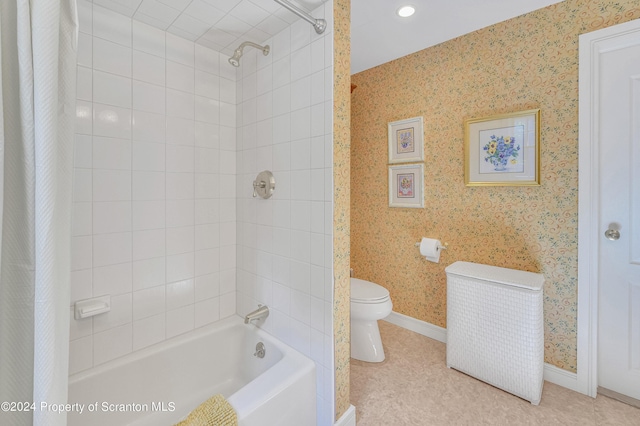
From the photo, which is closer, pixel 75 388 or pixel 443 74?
pixel 75 388

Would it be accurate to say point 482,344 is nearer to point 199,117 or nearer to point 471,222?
point 471,222

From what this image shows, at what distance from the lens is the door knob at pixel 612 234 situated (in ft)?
5.22

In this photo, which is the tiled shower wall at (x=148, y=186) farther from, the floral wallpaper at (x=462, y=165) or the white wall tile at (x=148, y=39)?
the floral wallpaper at (x=462, y=165)

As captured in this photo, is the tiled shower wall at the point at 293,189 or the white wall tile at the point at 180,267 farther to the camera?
the white wall tile at the point at 180,267

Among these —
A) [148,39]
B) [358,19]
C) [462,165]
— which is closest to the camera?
[148,39]

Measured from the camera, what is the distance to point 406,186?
8.01 feet

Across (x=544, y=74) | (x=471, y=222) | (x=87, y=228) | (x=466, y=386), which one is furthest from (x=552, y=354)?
(x=87, y=228)

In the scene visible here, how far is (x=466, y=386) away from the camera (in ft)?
5.77

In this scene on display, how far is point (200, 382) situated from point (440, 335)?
5.93ft

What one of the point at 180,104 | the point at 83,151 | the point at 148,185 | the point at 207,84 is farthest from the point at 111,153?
the point at 207,84

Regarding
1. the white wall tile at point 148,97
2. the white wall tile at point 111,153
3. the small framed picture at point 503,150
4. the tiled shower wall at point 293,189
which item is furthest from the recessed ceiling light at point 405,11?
the white wall tile at point 111,153

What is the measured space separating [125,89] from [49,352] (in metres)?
1.34

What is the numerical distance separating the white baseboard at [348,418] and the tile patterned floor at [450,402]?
2.6 inches

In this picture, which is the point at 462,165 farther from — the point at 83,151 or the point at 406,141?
the point at 83,151
